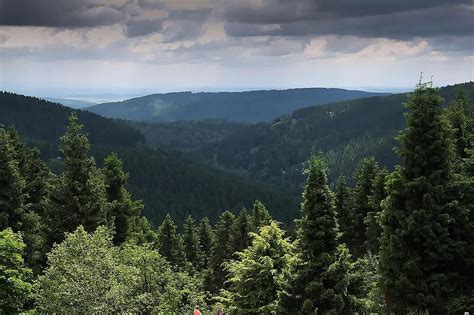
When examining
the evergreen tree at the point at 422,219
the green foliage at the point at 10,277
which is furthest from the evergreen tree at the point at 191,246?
the evergreen tree at the point at 422,219

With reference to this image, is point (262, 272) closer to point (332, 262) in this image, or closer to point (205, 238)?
point (332, 262)

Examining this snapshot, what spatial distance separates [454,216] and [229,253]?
34856mm

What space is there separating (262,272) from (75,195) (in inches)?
559

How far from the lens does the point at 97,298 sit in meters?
21.3

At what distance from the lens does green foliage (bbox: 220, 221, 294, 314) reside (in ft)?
81.8

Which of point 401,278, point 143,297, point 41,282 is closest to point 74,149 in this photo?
point 41,282

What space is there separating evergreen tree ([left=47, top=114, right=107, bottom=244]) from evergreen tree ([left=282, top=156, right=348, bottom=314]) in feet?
49.7

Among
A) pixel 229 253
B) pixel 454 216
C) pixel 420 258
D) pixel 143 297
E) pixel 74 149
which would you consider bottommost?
pixel 229 253

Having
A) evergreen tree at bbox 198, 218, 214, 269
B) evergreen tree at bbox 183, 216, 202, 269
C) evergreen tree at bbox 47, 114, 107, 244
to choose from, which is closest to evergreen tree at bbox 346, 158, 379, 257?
evergreen tree at bbox 183, 216, 202, 269

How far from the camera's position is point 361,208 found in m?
47.7

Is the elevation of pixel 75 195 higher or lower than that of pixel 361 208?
higher

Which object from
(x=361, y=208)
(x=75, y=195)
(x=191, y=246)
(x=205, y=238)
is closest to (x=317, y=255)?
(x=75, y=195)

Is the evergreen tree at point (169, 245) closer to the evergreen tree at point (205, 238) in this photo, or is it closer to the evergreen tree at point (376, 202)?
the evergreen tree at point (205, 238)

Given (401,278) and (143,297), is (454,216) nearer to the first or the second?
(401,278)
